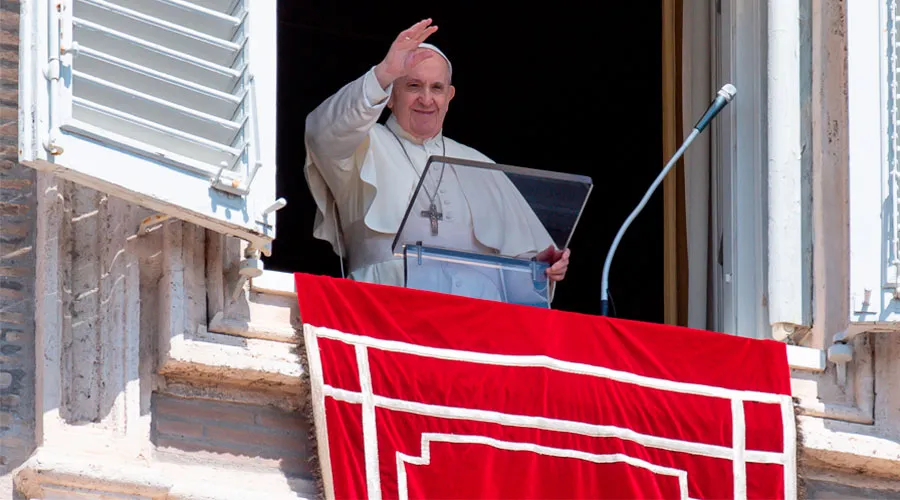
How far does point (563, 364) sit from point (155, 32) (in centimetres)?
145

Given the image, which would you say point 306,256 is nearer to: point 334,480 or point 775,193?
point 775,193

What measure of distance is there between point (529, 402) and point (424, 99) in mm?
1541

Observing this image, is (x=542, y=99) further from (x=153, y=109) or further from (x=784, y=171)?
(x=153, y=109)

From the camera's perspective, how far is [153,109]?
6.38 m

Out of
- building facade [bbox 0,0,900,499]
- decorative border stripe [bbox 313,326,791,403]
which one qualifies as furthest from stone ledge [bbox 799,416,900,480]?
decorative border stripe [bbox 313,326,791,403]

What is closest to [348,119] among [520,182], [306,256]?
[520,182]

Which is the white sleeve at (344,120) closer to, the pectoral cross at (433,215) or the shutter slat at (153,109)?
the pectoral cross at (433,215)

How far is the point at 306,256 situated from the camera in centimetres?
1010

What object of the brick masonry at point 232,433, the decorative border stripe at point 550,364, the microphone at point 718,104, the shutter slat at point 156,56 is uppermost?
the shutter slat at point 156,56

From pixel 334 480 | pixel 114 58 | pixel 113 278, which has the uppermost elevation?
pixel 114 58

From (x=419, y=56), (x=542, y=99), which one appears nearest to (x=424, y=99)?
(x=419, y=56)

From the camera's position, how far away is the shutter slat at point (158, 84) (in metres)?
6.32

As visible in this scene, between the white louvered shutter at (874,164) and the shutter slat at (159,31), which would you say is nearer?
the shutter slat at (159,31)

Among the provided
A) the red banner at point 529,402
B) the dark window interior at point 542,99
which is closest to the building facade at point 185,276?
the red banner at point 529,402
